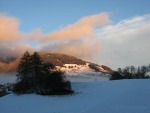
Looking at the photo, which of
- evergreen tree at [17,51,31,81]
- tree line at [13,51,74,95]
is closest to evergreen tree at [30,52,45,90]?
tree line at [13,51,74,95]

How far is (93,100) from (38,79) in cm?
1782

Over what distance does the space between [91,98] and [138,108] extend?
45.4 ft

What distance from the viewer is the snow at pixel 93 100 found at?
3384 cm

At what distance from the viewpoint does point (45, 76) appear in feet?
185

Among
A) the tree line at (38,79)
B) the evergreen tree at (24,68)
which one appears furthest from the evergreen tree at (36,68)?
the evergreen tree at (24,68)

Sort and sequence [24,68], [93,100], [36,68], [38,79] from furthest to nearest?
[24,68] < [36,68] < [38,79] < [93,100]

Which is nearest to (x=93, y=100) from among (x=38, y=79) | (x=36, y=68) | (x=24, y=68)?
(x=38, y=79)

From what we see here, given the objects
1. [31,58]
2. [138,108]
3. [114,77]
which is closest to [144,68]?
[114,77]

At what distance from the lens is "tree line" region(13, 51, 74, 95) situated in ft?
176

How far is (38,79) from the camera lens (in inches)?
2288

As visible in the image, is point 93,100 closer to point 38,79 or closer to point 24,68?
point 38,79

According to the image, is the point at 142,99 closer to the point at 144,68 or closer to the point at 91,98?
the point at 91,98

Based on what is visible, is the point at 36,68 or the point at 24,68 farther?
the point at 24,68

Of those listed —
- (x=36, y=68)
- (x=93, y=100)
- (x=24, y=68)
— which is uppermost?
(x=24, y=68)
